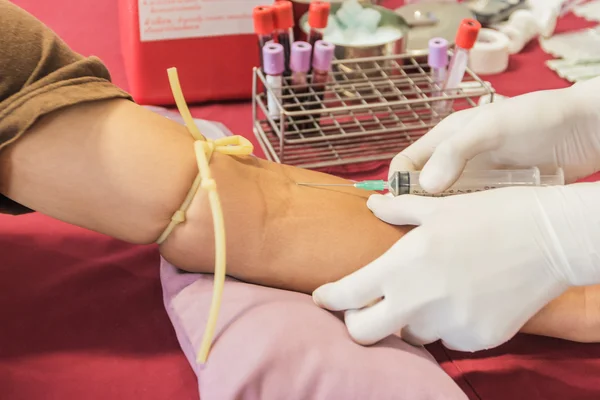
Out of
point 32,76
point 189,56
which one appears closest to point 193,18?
point 189,56

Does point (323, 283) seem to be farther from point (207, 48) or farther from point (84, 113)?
point (207, 48)

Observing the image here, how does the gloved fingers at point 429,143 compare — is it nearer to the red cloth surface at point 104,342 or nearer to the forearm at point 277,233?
the forearm at point 277,233

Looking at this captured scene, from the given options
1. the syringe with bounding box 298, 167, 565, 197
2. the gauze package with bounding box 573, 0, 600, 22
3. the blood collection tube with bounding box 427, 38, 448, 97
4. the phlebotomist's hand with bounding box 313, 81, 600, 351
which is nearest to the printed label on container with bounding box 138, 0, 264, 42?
the blood collection tube with bounding box 427, 38, 448, 97

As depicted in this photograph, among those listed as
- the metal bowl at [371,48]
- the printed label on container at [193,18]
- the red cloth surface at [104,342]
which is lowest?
the red cloth surface at [104,342]

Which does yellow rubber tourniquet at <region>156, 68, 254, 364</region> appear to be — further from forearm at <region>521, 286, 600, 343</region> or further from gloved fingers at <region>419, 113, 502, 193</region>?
forearm at <region>521, 286, 600, 343</region>

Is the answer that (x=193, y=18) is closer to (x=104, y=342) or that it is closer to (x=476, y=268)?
(x=104, y=342)

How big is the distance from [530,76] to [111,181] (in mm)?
1126

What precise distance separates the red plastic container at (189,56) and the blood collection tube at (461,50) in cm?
41

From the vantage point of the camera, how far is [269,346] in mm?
612

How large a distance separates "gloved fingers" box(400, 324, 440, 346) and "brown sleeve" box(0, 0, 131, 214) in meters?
0.44

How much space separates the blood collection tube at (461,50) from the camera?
1.10 m

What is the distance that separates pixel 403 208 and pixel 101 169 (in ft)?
1.16

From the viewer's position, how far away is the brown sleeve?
0.63 meters

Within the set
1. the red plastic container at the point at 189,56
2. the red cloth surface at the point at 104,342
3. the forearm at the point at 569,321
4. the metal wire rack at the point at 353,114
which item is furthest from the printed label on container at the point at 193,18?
the forearm at the point at 569,321
